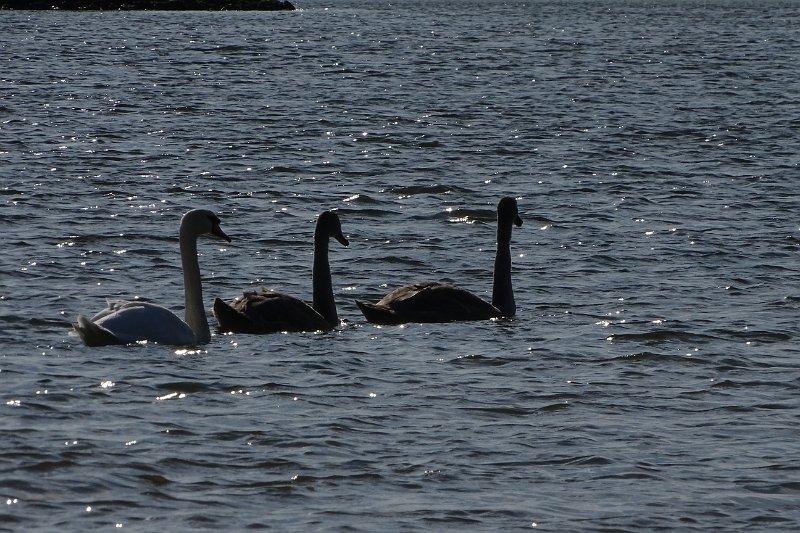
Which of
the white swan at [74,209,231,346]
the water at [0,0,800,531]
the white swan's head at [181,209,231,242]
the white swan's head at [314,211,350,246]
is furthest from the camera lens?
the white swan's head at [314,211,350,246]

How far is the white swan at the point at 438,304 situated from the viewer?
1392 centimetres

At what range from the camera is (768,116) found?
3294 centimetres

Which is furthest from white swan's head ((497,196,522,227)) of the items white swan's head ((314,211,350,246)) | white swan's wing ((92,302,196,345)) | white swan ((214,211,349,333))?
white swan's wing ((92,302,196,345))

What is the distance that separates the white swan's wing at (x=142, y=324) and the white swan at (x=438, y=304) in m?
2.00

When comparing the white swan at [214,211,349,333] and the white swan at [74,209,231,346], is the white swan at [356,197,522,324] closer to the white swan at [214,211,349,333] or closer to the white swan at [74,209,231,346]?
the white swan at [214,211,349,333]

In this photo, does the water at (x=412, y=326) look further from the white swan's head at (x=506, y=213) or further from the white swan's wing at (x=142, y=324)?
the white swan's head at (x=506, y=213)

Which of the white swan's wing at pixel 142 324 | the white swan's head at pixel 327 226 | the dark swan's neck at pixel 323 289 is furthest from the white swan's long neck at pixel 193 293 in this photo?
the white swan's head at pixel 327 226

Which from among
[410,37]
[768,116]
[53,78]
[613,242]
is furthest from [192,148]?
[410,37]

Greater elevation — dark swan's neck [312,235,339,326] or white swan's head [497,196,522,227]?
white swan's head [497,196,522,227]

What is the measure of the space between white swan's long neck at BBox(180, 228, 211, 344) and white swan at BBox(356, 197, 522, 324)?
1541mm

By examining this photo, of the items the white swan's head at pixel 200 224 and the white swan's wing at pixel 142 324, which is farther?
the white swan's head at pixel 200 224

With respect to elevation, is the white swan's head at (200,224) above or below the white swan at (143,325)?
above

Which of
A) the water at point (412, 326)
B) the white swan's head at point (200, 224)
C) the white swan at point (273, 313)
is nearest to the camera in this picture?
the water at point (412, 326)

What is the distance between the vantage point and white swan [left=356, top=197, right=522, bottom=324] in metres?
13.9
